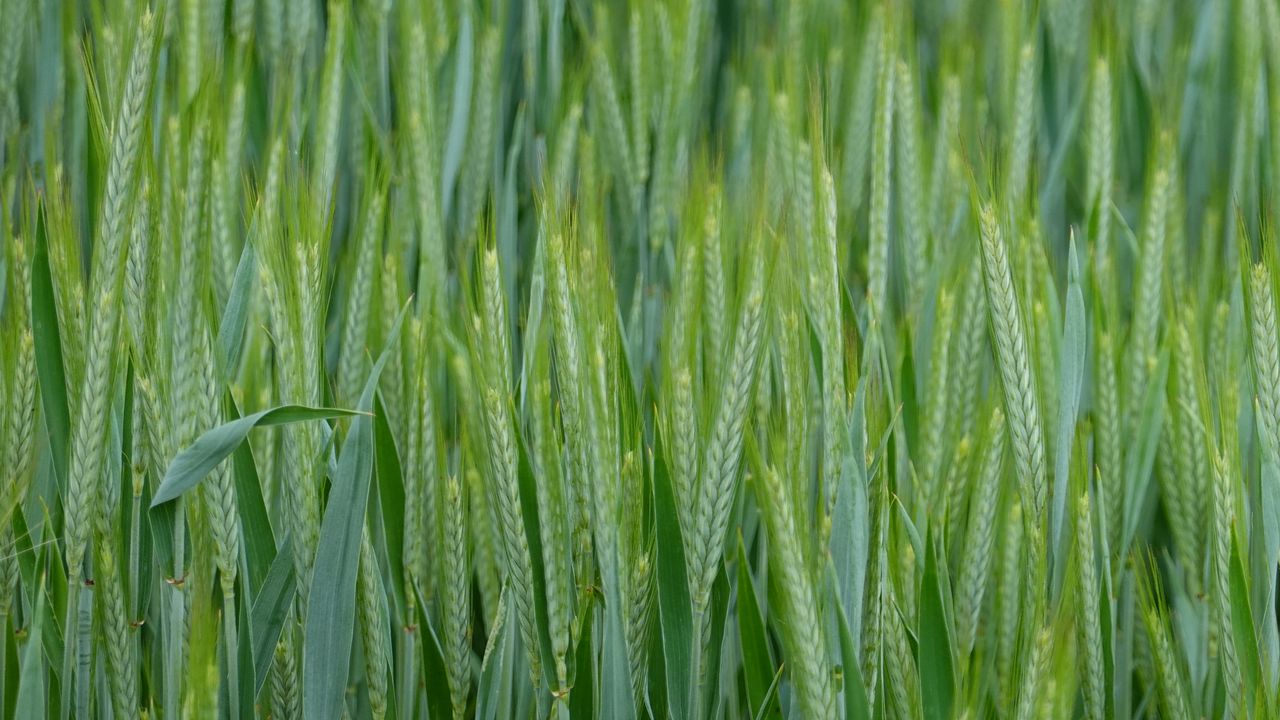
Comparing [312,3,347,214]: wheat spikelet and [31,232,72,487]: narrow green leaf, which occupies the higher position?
[312,3,347,214]: wheat spikelet

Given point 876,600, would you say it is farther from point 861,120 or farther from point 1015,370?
point 861,120

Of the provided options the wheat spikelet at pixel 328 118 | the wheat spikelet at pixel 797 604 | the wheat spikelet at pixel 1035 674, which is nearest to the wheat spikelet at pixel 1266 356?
the wheat spikelet at pixel 1035 674

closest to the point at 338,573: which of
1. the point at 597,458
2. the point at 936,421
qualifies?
the point at 597,458

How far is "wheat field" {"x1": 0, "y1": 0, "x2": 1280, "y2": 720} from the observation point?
0.74m

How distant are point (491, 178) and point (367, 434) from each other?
0.68 m

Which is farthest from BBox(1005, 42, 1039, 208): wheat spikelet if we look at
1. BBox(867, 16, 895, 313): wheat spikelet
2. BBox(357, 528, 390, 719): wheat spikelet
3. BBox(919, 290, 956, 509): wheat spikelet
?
BBox(357, 528, 390, 719): wheat spikelet

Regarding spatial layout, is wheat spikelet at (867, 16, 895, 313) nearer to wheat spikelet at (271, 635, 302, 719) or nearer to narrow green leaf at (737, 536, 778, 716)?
narrow green leaf at (737, 536, 778, 716)

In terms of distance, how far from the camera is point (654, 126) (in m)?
1.33

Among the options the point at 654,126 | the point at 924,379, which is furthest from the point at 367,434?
the point at 654,126

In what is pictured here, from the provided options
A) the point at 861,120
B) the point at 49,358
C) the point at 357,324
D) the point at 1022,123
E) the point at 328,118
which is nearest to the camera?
the point at 49,358

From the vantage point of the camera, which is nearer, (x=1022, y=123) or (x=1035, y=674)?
(x=1035, y=674)

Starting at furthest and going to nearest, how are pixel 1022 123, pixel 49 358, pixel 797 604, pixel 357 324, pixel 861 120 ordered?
pixel 861 120 < pixel 1022 123 < pixel 357 324 < pixel 49 358 < pixel 797 604

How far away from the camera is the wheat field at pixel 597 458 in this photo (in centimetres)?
74

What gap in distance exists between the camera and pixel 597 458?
28.4 inches
